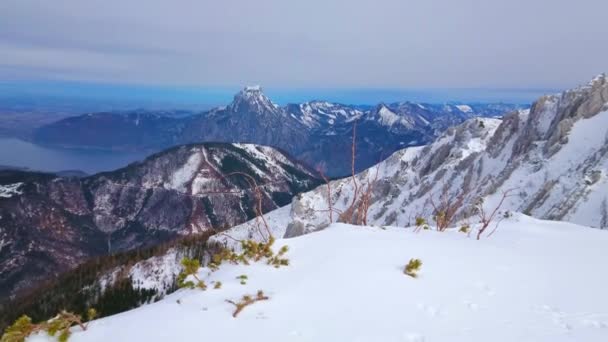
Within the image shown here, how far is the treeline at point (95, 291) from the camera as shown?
290 feet

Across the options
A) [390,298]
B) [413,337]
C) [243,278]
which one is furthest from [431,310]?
[243,278]

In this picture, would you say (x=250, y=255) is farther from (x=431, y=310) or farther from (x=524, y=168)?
(x=524, y=168)

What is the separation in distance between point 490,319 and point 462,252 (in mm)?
3557

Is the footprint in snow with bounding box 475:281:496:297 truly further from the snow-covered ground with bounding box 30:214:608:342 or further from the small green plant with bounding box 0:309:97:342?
the small green plant with bounding box 0:309:97:342

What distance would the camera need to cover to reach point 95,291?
95.9m

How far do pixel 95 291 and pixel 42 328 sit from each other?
10636 centimetres

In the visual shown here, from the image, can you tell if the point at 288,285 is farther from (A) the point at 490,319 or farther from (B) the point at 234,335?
(A) the point at 490,319

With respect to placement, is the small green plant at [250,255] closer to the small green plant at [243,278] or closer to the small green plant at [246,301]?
the small green plant at [243,278]

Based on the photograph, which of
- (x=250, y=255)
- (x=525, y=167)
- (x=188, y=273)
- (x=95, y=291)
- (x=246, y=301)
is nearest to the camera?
(x=246, y=301)

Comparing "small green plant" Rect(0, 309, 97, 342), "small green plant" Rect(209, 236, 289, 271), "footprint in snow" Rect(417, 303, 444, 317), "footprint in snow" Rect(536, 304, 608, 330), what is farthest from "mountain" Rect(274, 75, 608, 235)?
"small green plant" Rect(0, 309, 97, 342)

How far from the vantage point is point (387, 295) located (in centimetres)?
734

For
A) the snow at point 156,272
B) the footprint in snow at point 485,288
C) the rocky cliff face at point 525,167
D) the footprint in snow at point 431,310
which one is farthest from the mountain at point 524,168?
the snow at point 156,272

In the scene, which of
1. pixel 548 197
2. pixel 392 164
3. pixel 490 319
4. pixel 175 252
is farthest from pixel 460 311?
pixel 392 164

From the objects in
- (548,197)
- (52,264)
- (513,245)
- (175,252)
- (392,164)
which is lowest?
(52,264)
